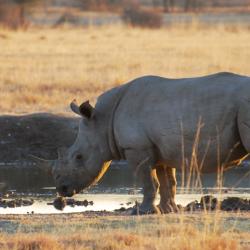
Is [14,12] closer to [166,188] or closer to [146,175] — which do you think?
[166,188]

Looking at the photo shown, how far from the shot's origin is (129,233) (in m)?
8.59

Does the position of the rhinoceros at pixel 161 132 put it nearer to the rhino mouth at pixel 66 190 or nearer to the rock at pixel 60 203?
the rhino mouth at pixel 66 190

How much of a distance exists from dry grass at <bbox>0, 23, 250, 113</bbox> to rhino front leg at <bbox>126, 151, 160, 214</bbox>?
7964 mm

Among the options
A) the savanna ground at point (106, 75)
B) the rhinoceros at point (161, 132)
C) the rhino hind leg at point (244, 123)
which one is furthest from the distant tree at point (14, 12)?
the rhino hind leg at point (244, 123)

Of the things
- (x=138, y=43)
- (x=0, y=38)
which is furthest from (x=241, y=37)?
(x=0, y=38)

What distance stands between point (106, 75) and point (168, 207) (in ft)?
40.9

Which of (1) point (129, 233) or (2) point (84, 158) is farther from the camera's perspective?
(2) point (84, 158)

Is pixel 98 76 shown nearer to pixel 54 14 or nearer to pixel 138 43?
pixel 138 43

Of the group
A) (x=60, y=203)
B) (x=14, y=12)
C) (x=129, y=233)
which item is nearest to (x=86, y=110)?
(x=60, y=203)

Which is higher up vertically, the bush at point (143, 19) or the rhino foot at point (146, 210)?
the bush at point (143, 19)

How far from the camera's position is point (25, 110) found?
18672 mm

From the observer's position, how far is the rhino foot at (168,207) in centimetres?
1091

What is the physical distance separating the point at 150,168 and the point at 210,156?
0.66m

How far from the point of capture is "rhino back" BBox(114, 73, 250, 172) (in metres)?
10.0
